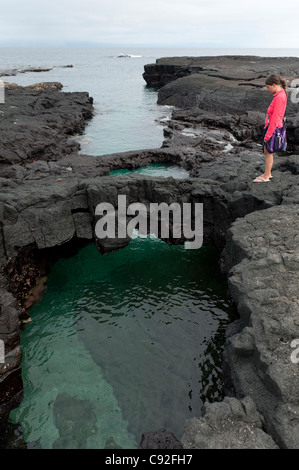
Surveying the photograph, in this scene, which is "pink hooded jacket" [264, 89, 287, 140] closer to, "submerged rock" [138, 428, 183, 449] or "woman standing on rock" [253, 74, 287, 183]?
"woman standing on rock" [253, 74, 287, 183]

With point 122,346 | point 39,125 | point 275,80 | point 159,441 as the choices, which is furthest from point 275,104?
point 39,125

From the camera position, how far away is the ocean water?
7.16 metres

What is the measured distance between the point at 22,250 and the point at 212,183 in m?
6.34

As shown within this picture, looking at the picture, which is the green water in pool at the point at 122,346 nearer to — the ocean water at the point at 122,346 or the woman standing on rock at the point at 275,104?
the ocean water at the point at 122,346

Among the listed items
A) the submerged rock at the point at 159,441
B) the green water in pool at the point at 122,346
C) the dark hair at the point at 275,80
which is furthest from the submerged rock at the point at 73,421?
the dark hair at the point at 275,80

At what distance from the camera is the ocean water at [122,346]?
7164 millimetres

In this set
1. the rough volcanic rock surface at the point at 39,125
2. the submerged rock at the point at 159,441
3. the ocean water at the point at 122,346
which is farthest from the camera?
the rough volcanic rock surface at the point at 39,125

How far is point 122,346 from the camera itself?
896cm

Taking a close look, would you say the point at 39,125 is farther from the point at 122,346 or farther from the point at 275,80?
the point at 122,346

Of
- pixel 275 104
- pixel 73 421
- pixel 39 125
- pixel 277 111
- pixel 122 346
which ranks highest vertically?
pixel 275 104

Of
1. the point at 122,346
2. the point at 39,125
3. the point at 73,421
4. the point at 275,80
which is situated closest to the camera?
the point at 73,421

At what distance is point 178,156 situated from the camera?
71.3 ft

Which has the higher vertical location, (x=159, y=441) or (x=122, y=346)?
(x=159, y=441)

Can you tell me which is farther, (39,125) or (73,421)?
(39,125)
